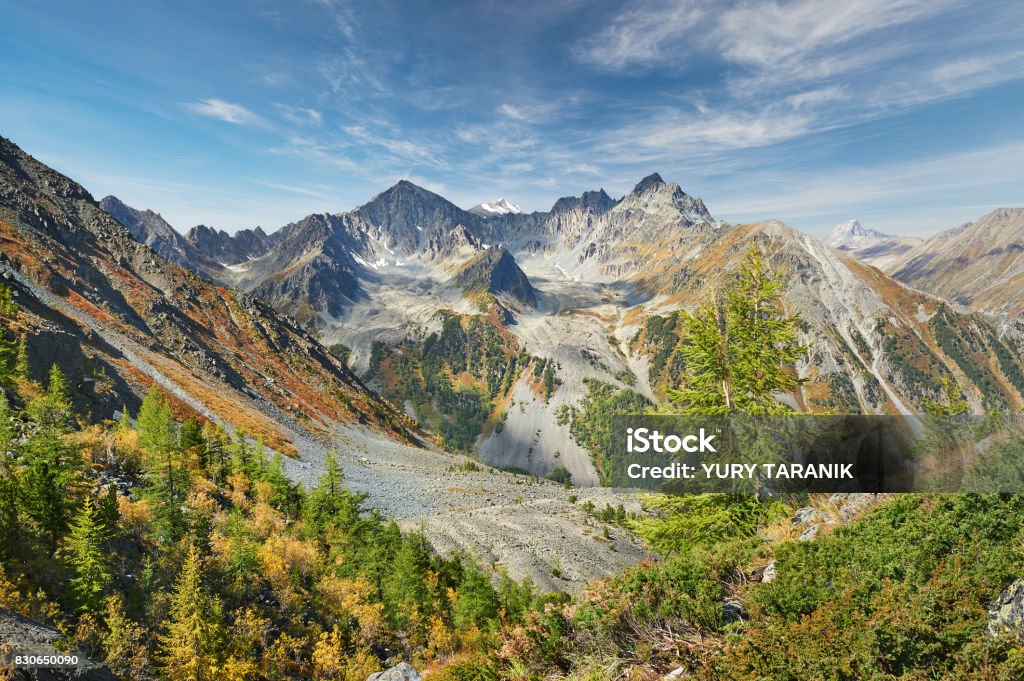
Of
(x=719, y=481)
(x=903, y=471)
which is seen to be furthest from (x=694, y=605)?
(x=903, y=471)

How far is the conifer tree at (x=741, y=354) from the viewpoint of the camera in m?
16.8

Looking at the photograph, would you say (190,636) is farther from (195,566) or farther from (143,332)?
(143,332)

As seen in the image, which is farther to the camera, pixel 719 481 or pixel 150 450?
pixel 150 450

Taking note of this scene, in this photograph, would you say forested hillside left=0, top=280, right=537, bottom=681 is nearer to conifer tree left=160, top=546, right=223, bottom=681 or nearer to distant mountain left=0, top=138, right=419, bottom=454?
conifer tree left=160, top=546, right=223, bottom=681

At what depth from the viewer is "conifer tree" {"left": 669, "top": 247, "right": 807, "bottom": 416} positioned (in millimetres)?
16797

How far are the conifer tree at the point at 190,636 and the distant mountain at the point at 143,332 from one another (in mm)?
38693

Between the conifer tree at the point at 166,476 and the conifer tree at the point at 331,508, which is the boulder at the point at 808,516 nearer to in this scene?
the conifer tree at the point at 166,476

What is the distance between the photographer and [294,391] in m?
118

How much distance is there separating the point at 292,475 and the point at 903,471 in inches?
2812

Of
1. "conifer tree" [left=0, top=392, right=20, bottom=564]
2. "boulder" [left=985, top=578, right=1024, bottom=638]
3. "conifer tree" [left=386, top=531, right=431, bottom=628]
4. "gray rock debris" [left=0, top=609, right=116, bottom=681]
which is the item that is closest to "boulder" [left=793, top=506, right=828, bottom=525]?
"boulder" [left=985, top=578, right=1024, bottom=638]

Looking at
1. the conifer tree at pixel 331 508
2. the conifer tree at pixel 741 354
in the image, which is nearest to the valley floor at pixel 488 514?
the conifer tree at pixel 331 508

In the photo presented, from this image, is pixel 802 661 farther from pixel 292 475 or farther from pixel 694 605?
pixel 292 475

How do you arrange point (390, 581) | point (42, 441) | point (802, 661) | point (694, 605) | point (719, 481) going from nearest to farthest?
point (802, 661) → point (694, 605) → point (719, 481) → point (42, 441) → point (390, 581)

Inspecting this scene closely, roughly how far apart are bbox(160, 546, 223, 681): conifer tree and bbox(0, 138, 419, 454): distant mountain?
38.7 metres
